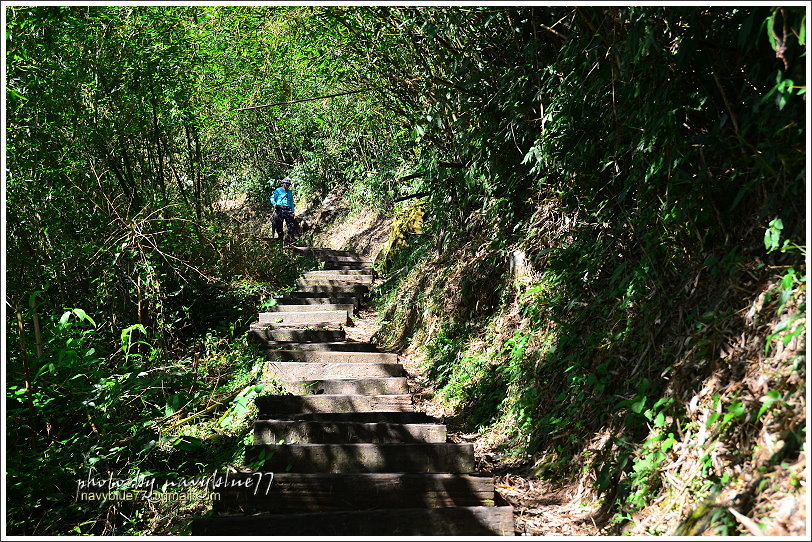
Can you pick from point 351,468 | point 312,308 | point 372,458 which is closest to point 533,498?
point 372,458

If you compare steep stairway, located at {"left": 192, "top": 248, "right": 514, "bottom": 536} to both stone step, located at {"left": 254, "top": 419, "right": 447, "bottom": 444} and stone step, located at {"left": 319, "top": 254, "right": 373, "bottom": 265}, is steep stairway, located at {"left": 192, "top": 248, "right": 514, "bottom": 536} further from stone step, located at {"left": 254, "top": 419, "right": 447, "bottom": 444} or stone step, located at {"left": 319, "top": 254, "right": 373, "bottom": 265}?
stone step, located at {"left": 319, "top": 254, "right": 373, "bottom": 265}

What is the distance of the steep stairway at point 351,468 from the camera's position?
3256mm

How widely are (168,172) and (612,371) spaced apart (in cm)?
884

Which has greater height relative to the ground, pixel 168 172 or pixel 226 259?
pixel 168 172

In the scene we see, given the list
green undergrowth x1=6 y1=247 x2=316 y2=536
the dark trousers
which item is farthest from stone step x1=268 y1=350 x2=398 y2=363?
the dark trousers

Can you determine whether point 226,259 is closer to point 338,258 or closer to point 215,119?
point 215,119

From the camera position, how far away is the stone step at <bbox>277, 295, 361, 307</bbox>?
951cm

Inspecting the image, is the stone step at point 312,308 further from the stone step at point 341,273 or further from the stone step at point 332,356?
the stone step at point 332,356

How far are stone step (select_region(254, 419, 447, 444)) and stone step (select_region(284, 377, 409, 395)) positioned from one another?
1.21m

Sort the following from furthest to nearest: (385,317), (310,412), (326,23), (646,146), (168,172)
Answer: (168,172)
(385,317)
(326,23)
(310,412)
(646,146)

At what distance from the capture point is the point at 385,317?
9305 millimetres

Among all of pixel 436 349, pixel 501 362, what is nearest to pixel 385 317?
pixel 436 349

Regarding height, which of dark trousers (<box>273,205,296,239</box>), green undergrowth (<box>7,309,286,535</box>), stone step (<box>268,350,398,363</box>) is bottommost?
green undergrowth (<box>7,309,286,535</box>)

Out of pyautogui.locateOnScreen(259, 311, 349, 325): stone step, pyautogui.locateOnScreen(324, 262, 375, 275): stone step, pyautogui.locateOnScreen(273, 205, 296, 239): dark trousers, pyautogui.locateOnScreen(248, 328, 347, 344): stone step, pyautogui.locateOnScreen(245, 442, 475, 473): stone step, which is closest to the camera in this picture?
pyautogui.locateOnScreen(245, 442, 475, 473): stone step
